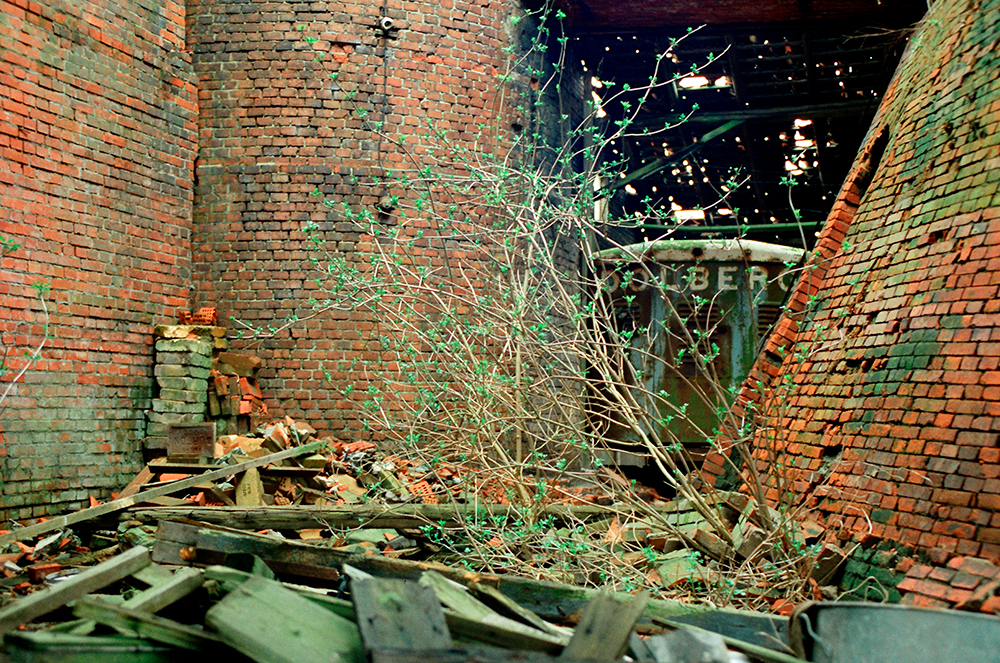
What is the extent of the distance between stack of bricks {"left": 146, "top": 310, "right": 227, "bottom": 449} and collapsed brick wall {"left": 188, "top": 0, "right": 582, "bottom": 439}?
702 millimetres

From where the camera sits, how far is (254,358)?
8492 millimetres

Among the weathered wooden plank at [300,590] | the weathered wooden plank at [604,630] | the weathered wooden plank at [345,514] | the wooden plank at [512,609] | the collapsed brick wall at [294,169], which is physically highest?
the collapsed brick wall at [294,169]

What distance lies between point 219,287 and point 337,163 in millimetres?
1832

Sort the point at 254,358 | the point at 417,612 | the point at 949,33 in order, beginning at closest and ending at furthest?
the point at 417,612, the point at 949,33, the point at 254,358

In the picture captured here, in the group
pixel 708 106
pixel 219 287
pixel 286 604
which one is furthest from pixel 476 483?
pixel 708 106

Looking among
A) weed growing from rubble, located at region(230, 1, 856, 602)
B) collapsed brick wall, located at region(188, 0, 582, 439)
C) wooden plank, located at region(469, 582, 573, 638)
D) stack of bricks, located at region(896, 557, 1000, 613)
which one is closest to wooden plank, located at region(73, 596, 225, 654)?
wooden plank, located at region(469, 582, 573, 638)

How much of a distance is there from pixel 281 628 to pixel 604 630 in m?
1.27

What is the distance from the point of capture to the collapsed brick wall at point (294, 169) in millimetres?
8602

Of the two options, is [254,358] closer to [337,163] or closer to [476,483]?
[337,163]

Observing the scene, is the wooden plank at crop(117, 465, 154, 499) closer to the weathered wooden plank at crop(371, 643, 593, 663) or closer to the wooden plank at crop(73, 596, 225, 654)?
the wooden plank at crop(73, 596, 225, 654)

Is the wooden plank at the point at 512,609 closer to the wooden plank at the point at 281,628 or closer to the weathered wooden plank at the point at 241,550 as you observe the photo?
the wooden plank at the point at 281,628

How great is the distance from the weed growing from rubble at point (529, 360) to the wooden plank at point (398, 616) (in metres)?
1.77

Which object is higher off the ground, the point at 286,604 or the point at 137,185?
the point at 137,185

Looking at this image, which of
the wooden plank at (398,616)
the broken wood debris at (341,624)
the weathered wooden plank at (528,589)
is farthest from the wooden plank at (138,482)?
the wooden plank at (398,616)
